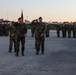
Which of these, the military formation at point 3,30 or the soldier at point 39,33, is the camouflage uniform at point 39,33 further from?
the military formation at point 3,30

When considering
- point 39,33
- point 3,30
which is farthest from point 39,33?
point 3,30

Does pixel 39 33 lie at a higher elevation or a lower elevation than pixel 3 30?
higher

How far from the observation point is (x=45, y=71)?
1066 centimetres

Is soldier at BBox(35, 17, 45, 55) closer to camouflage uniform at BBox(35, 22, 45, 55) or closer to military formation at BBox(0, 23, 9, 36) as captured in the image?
camouflage uniform at BBox(35, 22, 45, 55)

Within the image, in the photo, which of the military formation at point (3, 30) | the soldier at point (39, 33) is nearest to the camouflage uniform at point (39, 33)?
the soldier at point (39, 33)

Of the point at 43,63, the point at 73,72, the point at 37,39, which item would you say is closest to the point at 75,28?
the point at 37,39

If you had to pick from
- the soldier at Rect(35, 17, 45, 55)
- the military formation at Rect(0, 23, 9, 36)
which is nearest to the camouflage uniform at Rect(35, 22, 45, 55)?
the soldier at Rect(35, 17, 45, 55)

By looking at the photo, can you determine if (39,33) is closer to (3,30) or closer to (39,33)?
(39,33)

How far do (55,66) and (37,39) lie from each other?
4625mm

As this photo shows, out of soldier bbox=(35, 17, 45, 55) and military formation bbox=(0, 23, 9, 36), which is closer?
soldier bbox=(35, 17, 45, 55)

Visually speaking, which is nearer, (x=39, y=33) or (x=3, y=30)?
(x=39, y=33)

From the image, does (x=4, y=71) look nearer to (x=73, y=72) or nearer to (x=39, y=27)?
(x=73, y=72)

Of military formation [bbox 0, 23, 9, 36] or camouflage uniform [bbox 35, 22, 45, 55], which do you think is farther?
military formation [bbox 0, 23, 9, 36]

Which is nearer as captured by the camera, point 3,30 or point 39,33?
point 39,33
